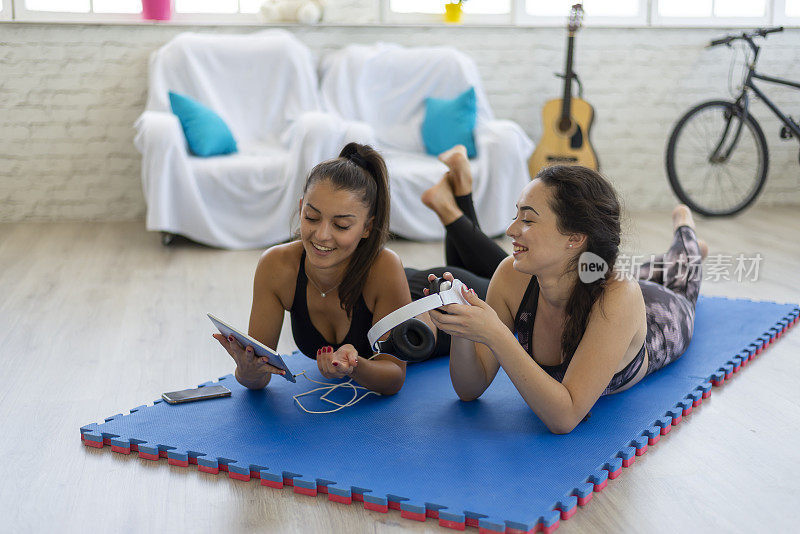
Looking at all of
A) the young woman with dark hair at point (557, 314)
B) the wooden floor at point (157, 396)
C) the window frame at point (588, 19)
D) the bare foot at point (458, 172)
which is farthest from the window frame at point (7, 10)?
the young woman with dark hair at point (557, 314)

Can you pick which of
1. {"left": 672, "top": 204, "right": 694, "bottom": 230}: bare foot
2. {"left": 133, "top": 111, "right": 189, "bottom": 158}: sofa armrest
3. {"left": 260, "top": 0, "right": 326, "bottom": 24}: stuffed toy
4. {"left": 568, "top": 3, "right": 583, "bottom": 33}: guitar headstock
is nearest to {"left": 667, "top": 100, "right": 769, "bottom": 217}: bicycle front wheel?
{"left": 568, "top": 3, "right": 583, "bottom": 33}: guitar headstock

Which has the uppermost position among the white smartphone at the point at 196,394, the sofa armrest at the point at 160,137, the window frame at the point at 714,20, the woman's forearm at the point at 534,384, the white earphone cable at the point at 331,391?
the window frame at the point at 714,20

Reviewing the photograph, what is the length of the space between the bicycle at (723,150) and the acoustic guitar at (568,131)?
50 cm

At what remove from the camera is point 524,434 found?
1892 mm

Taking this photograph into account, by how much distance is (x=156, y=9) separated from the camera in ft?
15.3

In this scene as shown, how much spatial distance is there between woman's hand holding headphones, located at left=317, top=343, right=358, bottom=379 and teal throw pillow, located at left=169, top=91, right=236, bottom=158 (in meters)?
2.55

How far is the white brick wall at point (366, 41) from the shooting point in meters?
4.59

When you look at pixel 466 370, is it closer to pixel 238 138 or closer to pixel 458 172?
pixel 458 172

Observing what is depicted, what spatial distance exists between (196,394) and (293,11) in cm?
315

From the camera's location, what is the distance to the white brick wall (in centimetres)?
459

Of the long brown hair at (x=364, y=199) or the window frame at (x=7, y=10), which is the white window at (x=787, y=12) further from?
the window frame at (x=7, y=10)

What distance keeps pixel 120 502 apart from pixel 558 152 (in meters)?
3.44

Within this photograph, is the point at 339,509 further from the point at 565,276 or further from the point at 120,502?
the point at 565,276

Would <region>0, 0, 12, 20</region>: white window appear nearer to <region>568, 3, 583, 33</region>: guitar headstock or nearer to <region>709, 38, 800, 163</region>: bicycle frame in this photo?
<region>568, 3, 583, 33</region>: guitar headstock
